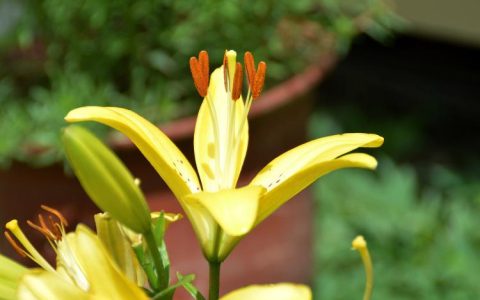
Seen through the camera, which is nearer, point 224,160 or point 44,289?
point 44,289

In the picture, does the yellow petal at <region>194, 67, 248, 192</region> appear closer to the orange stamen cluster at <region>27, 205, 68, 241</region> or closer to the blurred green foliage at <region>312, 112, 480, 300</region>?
the orange stamen cluster at <region>27, 205, 68, 241</region>

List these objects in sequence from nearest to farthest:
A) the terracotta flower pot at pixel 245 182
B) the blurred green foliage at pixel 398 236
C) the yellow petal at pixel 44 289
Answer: the yellow petal at pixel 44 289
the terracotta flower pot at pixel 245 182
the blurred green foliage at pixel 398 236

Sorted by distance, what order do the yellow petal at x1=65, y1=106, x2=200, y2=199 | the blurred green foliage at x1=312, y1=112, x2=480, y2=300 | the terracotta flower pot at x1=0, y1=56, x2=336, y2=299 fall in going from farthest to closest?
the blurred green foliage at x1=312, y1=112, x2=480, y2=300 < the terracotta flower pot at x1=0, y1=56, x2=336, y2=299 < the yellow petal at x1=65, y1=106, x2=200, y2=199

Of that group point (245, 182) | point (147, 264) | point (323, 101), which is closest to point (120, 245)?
point (147, 264)

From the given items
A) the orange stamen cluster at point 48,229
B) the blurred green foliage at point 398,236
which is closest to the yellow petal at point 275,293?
the orange stamen cluster at point 48,229

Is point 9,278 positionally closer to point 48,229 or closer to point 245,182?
point 48,229

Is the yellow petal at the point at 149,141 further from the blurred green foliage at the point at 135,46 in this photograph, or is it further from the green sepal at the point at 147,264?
the blurred green foliage at the point at 135,46

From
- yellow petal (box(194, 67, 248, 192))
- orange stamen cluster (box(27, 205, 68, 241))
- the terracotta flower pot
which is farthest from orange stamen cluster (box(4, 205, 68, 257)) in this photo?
the terracotta flower pot

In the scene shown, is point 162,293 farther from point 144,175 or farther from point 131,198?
point 144,175
